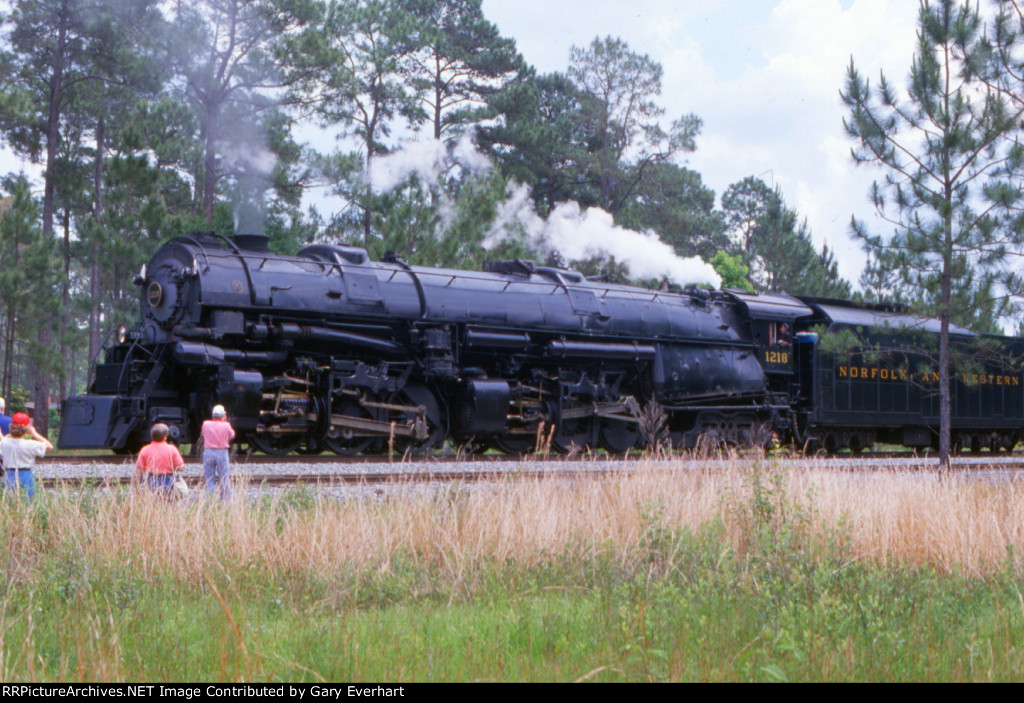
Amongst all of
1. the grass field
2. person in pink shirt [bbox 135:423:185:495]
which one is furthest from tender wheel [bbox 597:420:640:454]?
person in pink shirt [bbox 135:423:185:495]

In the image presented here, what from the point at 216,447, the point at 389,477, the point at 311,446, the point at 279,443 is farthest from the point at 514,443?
the point at 216,447

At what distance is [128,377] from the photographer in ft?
44.4

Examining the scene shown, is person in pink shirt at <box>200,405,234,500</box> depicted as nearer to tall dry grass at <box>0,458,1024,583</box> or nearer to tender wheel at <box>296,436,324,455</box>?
tall dry grass at <box>0,458,1024,583</box>

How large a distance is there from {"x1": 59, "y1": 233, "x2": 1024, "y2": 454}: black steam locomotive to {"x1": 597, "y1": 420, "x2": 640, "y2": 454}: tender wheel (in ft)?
0.13

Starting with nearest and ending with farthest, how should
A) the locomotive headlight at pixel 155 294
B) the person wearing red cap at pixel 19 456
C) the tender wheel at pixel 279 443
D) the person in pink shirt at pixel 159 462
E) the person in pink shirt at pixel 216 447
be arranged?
the person wearing red cap at pixel 19 456 < the person in pink shirt at pixel 159 462 < the person in pink shirt at pixel 216 447 < the locomotive headlight at pixel 155 294 < the tender wheel at pixel 279 443

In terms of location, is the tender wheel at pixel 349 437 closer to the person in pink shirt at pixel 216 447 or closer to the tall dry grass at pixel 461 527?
the person in pink shirt at pixel 216 447

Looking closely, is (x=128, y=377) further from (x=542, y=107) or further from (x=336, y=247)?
(x=542, y=107)

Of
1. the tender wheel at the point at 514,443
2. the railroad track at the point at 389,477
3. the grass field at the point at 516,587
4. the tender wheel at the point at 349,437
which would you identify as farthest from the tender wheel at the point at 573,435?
the grass field at the point at 516,587

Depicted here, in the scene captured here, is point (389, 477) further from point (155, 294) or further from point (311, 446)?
point (155, 294)

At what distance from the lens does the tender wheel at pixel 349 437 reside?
14211 mm

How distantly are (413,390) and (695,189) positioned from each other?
36.1 metres

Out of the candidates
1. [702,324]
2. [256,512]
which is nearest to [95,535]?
[256,512]

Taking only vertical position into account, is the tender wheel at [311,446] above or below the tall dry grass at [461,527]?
above

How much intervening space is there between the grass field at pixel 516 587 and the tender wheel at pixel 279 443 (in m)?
5.35
